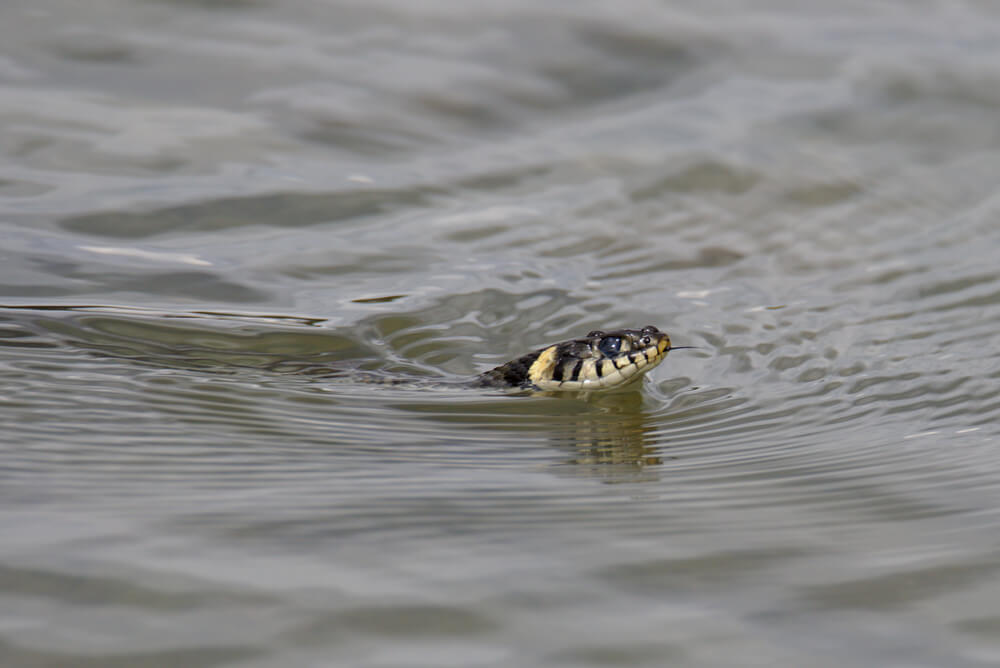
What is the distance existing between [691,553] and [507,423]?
1.62 metres

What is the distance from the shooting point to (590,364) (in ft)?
18.2

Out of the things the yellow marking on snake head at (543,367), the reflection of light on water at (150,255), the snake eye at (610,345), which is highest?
the reflection of light on water at (150,255)

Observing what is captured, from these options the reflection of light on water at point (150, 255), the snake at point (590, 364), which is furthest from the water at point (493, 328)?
the snake at point (590, 364)

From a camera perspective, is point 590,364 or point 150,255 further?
point 150,255

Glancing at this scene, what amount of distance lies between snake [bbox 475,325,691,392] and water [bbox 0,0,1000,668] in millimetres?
161

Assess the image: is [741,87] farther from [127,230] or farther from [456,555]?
[456,555]

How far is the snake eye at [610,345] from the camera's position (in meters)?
5.48

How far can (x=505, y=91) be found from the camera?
31.9 ft

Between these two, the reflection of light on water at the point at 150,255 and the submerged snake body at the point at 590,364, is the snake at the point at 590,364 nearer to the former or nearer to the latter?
the submerged snake body at the point at 590,364

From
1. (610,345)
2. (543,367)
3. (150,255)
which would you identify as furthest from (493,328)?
(150,255)

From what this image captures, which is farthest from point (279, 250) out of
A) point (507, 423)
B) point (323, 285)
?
point (507, 423)

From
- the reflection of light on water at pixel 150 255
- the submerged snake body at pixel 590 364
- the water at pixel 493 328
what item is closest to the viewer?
the water at pixel 493 328

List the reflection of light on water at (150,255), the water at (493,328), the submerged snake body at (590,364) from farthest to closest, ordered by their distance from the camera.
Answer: the reflection of light on water at (150,255)
the submerged snake body at (590,364)
the water at (493,328)

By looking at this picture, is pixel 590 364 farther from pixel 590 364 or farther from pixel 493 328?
pixel 493 328
